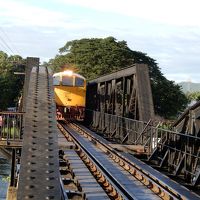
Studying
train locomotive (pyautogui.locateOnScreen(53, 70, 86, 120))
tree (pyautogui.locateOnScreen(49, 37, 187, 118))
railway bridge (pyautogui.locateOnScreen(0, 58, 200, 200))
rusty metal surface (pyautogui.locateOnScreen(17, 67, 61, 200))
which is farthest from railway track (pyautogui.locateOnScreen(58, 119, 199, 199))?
tree (pyautogui.locateOnScreen(49, 37, 187, 118))

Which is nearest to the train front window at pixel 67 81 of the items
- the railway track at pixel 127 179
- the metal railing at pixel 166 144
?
the metal railing at pixel 166 144

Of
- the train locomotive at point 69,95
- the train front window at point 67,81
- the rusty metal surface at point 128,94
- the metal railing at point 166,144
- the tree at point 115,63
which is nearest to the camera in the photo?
the metal railing at point 166,144

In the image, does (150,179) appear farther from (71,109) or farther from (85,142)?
(71,109)

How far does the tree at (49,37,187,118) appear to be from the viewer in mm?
66500

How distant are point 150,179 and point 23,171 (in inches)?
351

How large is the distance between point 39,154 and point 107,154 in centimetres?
1446

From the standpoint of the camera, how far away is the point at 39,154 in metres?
3.40

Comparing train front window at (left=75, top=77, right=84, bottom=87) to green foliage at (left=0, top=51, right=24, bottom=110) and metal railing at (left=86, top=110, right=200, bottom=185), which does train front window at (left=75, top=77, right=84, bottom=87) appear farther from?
green foliage at (left=0, top=51, right=24, bottom=110)

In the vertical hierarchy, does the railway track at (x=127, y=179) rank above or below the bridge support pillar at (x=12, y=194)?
above

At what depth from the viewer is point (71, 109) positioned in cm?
3709

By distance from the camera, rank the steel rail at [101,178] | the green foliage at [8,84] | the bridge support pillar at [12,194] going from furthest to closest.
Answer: the green foliage at [8,84] → the bridge support pillar at [12,194] → the steel rail at [101,178]

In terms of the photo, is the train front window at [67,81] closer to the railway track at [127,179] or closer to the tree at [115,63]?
the railway track at [127,179]

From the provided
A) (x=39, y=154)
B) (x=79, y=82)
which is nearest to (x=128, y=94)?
(x=79, y=82)

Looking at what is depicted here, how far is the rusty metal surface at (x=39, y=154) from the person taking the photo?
3.07 metres
